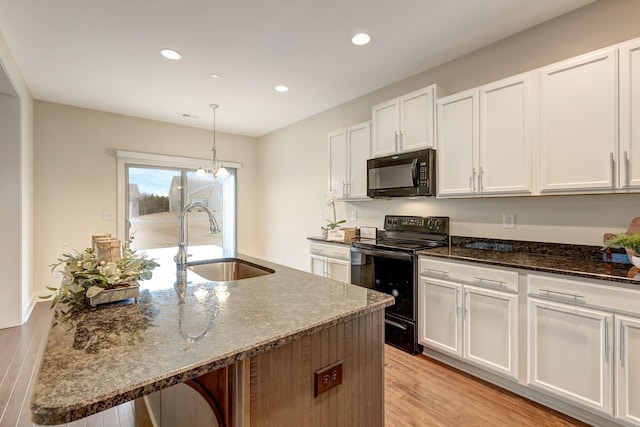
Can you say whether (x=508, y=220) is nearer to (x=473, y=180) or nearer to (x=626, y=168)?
(x=473, y=180)

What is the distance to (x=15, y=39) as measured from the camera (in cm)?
258

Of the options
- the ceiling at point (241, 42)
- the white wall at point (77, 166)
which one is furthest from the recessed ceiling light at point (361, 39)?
the white wall at point (77, 166)

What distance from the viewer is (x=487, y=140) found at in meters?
2.42

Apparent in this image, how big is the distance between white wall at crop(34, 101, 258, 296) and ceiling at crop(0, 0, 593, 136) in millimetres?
408

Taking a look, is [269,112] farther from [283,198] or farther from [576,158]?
[576,158]

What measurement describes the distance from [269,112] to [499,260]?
3501 mm

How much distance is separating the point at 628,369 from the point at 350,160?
9.12ft

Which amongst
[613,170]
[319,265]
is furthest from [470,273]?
[319,265]

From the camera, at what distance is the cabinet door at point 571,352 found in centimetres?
168

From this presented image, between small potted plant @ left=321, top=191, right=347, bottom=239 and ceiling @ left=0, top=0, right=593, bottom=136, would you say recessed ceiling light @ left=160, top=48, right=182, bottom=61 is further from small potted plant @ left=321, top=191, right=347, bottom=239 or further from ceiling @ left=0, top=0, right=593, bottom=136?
small potted plant @ left=321, top=191, right=347, bottom=239

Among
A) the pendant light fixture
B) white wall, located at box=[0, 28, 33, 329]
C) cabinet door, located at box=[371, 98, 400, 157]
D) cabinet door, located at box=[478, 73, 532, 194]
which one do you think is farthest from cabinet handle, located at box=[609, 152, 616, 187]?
white wall, located at box=[0, 28, 33, 329]

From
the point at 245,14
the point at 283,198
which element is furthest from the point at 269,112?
the point at 245,14

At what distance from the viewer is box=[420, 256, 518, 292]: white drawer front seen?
2051 millimetres

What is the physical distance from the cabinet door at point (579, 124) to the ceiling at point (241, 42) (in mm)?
578
